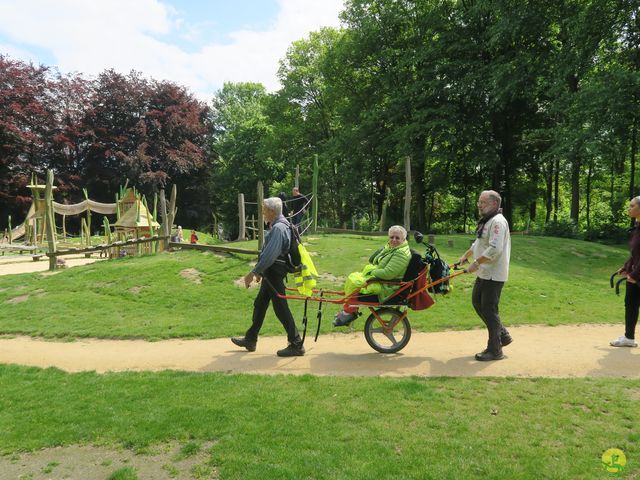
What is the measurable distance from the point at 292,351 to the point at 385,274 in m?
1.64

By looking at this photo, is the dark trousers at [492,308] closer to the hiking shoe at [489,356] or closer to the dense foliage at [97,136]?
the hiking shoe at [489,356]

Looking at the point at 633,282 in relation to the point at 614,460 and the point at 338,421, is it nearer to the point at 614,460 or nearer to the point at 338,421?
the point at 614,460

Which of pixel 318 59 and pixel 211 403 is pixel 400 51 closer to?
pixel 318 59

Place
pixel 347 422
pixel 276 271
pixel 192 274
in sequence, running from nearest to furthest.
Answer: pixel 347 422 → pixel 276 271 → pixel 192 274

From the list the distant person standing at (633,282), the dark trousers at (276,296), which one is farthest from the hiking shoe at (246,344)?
the distant person standing at (633,282)

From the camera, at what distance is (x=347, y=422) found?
411 cm

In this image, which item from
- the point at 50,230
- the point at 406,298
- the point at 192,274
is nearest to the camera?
the point at 406,298

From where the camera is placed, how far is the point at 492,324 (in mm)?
5695

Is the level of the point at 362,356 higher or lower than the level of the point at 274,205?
lower

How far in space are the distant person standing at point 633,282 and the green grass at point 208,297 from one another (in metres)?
2.02

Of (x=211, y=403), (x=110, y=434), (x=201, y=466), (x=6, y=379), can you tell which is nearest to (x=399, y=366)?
(x=211, y=403)

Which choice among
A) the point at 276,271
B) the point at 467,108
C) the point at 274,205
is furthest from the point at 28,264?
the point at 467,108

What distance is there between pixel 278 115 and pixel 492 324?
115 ft

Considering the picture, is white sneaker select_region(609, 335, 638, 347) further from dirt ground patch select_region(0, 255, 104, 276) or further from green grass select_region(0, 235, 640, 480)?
dirt ground patch select_region(0, 255, 104, 276)
